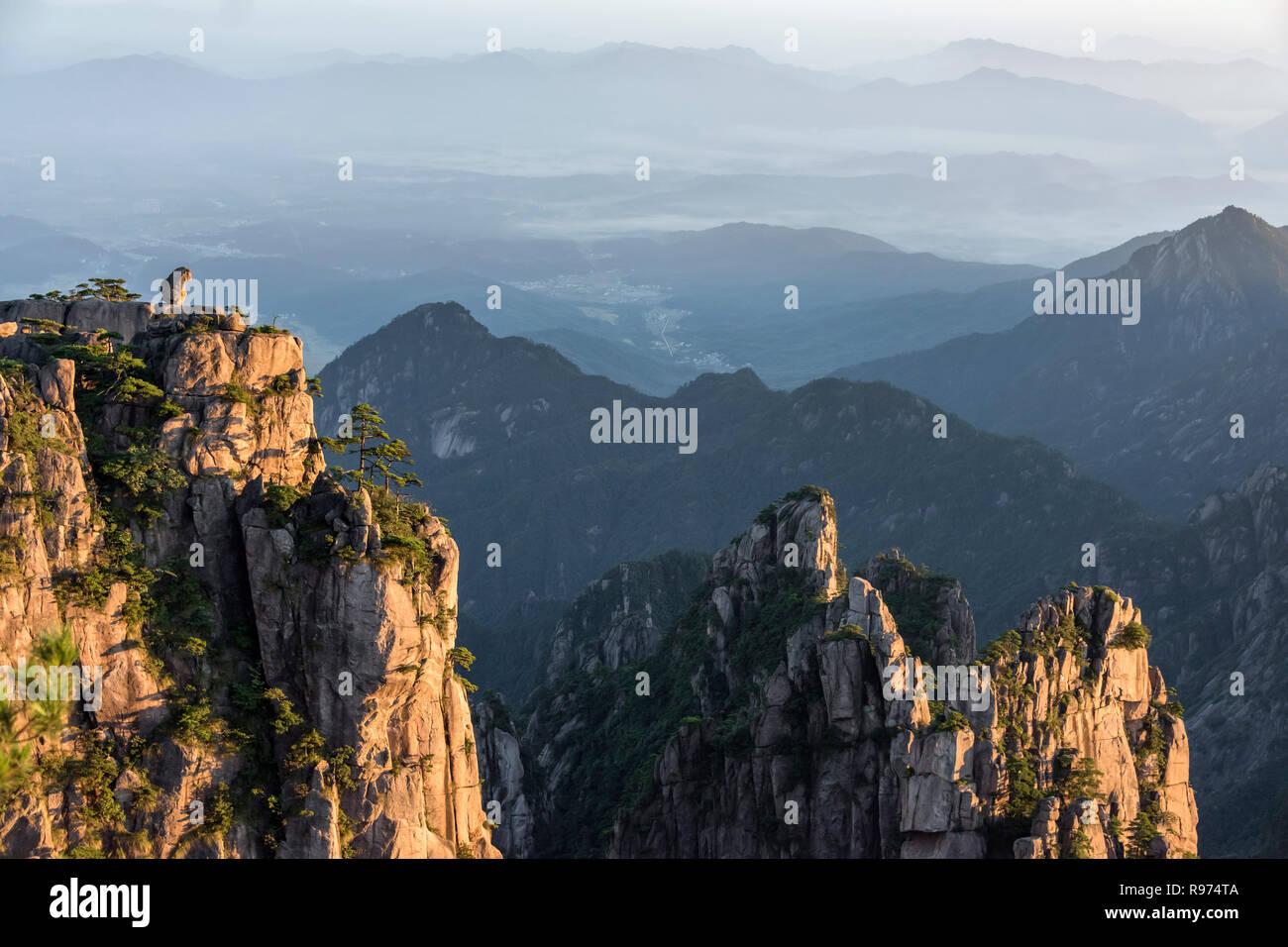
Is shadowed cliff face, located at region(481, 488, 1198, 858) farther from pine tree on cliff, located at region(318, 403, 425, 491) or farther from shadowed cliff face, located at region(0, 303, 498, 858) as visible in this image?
pine tree on cliff, located at region(318, 403, 425, 491)

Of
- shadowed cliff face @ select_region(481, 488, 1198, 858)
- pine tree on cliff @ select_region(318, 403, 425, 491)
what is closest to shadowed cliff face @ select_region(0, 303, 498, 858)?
pine tree on cliff @ select_region(318, 403, 425, 491)

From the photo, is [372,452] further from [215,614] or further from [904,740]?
[904,740]

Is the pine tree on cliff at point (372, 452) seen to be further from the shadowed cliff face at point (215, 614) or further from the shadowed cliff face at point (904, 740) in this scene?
the shadowed cliff face at point (904, 740)

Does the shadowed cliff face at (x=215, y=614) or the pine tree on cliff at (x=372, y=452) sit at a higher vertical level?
the pine tree on cliff at (x=372, y=452)

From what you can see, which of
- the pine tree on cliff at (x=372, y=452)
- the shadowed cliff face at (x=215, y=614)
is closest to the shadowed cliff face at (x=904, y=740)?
the shadowed cliff face at (x=215, y=614)

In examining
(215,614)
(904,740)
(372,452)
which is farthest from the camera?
(904,740)

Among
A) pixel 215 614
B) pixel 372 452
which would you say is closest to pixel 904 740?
pixel 372 452
